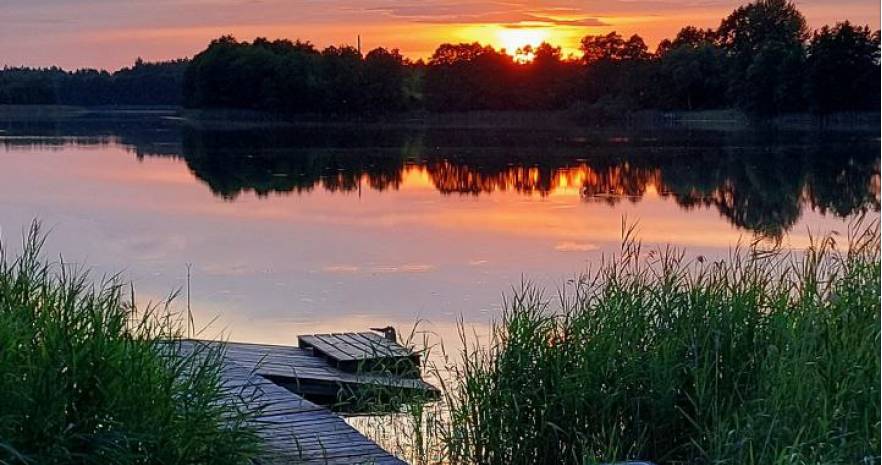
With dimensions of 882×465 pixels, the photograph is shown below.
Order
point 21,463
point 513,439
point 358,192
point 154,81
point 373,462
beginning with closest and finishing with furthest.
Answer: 1. point 21,463
2. point 373,462
3. point 513,439
4. point 358,192
5. point 154,81

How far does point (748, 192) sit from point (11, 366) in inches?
745

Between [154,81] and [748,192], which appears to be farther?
[154,81]

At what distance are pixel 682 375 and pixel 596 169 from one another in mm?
22869

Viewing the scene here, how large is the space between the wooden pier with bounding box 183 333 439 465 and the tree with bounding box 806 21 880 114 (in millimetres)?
45732

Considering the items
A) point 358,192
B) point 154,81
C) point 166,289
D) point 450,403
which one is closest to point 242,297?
point 166,289

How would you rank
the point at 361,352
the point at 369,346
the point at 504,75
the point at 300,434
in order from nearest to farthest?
the point at 300,434, the point at 369,346, the point at 361,352, the point at 504,75

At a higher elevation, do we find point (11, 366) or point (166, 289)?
point (11, 366)

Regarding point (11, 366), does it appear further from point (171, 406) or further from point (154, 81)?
point (154, 81)

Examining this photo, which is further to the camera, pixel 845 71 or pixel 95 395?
pixel 845 71

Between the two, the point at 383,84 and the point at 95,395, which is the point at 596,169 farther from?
the point at 383,84

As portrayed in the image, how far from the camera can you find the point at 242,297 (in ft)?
37.2

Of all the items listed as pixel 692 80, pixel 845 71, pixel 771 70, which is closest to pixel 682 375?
pixel 845 71

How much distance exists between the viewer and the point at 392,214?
19578 millimetres

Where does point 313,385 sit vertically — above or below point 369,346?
below
